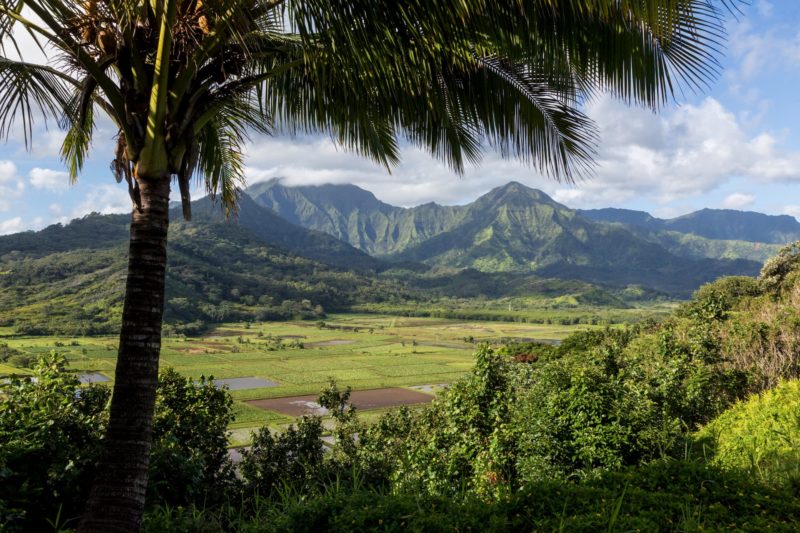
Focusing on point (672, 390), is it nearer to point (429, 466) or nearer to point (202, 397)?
point (429, 466)

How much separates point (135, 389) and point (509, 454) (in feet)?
16.8

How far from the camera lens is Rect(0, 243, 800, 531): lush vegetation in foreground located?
12.4 feet

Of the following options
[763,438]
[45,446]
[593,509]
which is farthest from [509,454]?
[45,446]

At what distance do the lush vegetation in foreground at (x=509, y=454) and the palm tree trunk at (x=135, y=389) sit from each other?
2.89 ft

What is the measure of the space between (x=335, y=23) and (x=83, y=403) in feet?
20.6

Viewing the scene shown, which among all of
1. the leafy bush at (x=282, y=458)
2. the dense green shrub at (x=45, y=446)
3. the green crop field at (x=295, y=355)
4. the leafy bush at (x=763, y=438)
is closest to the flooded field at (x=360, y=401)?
the green crop field at (x=295, y=355)

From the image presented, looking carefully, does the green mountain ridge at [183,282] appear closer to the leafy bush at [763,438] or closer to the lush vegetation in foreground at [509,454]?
the lush vegetation in foreground at [509,454]

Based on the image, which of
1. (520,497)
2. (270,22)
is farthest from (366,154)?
(520,497)

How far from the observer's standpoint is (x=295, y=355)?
3017 inches

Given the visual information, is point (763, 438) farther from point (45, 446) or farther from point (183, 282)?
point (183, 282)

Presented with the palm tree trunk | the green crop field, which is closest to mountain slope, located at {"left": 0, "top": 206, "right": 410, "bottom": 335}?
the green crop field

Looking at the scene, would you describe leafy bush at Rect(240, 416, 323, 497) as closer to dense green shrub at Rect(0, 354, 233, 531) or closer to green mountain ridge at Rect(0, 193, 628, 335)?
dense green shrub at Rect(0, 354, 233, 531)

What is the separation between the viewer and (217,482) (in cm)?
784

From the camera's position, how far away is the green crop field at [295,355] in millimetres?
54562
